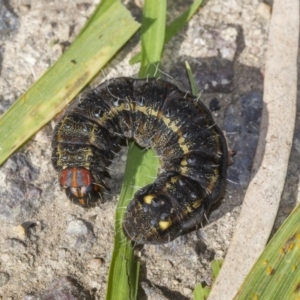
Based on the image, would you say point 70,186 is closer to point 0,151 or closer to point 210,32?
point 0,151

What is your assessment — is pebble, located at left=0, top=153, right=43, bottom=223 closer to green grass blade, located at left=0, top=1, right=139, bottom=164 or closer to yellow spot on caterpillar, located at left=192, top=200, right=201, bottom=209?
green grass blade, located at left=0, top=1, right=139, bottom=164

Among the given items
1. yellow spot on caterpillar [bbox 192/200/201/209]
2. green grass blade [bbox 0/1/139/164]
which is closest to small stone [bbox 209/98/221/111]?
green grass blade [bbox 0/1/139/164]

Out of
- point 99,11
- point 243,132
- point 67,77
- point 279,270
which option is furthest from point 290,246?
point 99,11

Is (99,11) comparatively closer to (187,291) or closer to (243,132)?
(243,132)

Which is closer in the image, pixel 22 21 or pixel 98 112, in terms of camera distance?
pixel 98 112

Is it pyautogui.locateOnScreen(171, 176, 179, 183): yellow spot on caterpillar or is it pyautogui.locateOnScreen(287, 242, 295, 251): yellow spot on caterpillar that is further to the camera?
pyautogui.locateOnScreen(171, 176, 179, 183): yellow spot on caterpillar

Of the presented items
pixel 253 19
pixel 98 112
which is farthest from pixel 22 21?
pixel 253 19
